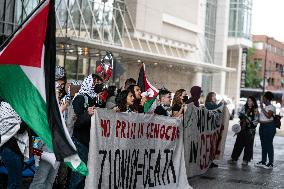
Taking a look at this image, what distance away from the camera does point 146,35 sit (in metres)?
37.9

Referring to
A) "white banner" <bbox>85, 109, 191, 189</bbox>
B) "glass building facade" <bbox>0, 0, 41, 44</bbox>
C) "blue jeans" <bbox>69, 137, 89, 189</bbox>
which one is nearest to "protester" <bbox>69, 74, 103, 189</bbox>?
"blue jeans" <bbox>69, 137, 89, 189</bbox>

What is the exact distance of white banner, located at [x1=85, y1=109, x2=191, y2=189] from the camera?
22.1ft

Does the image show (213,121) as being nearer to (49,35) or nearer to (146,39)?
(49,35)

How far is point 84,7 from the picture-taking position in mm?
33312

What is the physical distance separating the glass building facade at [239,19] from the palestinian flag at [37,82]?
56.4m

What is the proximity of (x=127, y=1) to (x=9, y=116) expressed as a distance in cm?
3217

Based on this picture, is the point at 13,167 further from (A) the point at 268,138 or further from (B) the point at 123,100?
(A) the point at 268,138

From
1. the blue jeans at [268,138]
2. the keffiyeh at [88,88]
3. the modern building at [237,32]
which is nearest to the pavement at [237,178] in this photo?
the blue jeans at [268,138]

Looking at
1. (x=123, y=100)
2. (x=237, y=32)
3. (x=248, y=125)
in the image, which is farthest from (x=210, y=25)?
(x=123, y=100)

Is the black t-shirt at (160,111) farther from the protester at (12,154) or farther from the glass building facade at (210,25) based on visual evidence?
the glass building facade at (210,25)

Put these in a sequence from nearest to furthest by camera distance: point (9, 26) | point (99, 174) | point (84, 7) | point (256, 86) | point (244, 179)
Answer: point (99, 174) < point (244, 179) < point (9, 26) < point (84, 7) < point (256, 86)

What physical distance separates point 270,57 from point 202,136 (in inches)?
4374

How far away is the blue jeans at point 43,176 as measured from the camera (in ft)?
20.2

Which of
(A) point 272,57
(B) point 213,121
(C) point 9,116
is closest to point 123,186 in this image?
(C) point 9,116
